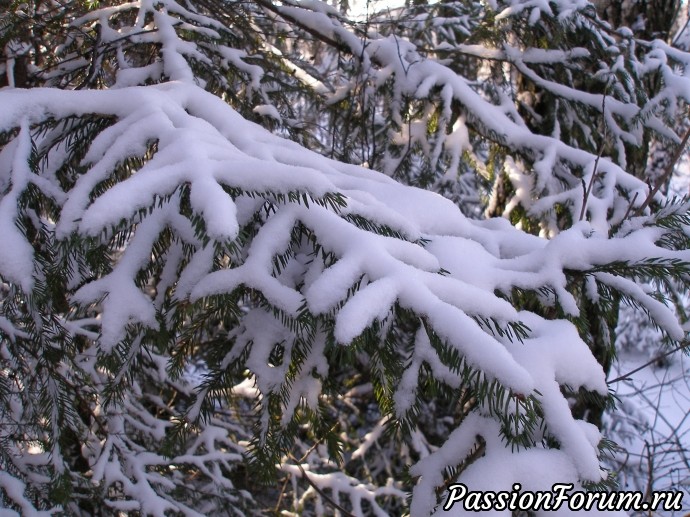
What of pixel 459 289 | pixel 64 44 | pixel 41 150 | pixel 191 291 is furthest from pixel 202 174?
→ pixel 64 44

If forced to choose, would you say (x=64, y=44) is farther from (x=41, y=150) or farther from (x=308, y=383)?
(x=308, y=383)

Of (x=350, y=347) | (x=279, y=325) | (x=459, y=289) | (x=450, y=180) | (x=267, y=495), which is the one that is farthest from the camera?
(x=267, y=495)

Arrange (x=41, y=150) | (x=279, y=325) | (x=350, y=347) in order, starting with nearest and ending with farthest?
(x=350, y=347) < (x=279, y=325) < (x=41, y=150)

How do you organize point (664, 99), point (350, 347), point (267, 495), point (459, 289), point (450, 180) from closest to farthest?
point (350, 347)
point (459, 289)
point (664, 99)
point (450, 180)
point (267, 495)

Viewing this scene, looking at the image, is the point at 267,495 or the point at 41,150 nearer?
the point at 41,150

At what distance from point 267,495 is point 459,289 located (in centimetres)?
414

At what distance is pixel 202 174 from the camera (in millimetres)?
987

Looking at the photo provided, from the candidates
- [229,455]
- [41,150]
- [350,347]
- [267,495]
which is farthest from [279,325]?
[267,495]

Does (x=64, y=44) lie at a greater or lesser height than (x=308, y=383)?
greater

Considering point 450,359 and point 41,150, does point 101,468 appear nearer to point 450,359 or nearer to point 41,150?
point 41,150

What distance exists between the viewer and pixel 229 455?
2.93m

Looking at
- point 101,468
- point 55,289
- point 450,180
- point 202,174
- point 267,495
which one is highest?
point 202,174

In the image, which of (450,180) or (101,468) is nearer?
(101,468)

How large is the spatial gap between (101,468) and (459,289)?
80.7 inches
